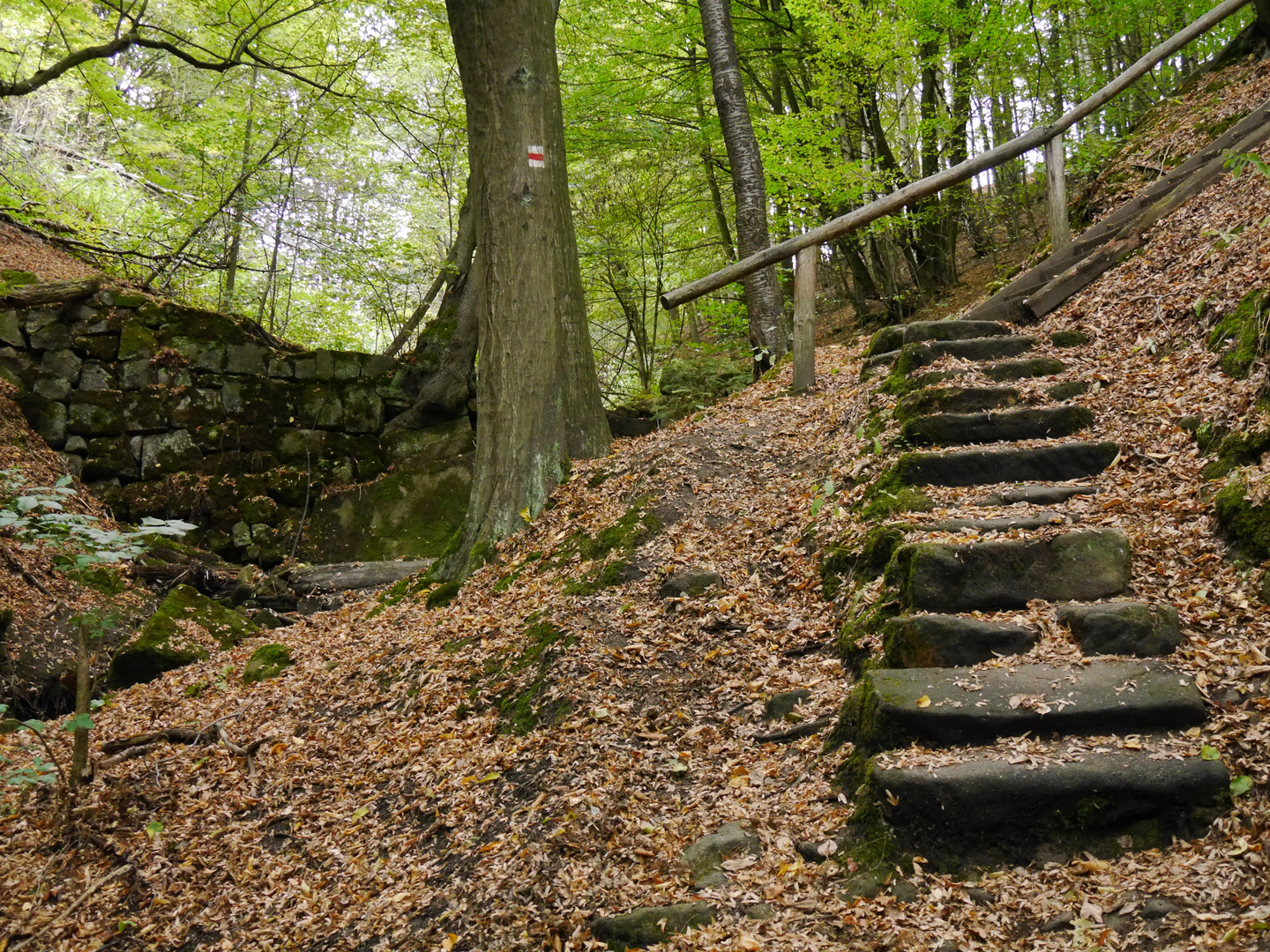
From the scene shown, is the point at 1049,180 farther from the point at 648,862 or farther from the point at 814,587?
the point at 648,862

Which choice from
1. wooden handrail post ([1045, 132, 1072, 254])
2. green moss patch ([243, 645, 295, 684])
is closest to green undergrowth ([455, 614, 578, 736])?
green moss patch ([243, 645, 295, 684])

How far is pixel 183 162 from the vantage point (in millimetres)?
12586

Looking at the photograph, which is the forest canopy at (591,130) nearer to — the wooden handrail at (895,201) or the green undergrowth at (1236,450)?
the wooden handrail at (895,201)

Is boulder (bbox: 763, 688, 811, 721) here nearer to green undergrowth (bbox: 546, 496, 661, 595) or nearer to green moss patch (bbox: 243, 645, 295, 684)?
green undergrowth (bbox: 546, 496, 661, 595)

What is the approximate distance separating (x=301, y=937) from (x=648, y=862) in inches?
58.9

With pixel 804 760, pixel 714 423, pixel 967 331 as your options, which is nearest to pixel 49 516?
pixel 804 760

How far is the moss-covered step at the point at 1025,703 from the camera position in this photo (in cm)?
271

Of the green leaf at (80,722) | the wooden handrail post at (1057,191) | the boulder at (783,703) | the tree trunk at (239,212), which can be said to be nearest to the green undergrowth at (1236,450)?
the boulder at (783,703)

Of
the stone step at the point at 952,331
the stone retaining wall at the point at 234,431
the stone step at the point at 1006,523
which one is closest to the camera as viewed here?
the stone step at the point at 1006,523

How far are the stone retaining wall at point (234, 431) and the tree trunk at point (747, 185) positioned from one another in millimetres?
4115

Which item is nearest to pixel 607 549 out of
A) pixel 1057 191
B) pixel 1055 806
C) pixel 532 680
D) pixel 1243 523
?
pixel 532 680

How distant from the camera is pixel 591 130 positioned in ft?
37.8

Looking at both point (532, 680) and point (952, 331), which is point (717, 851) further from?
point (952, 331)

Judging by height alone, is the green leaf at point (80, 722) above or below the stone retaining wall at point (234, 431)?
below
